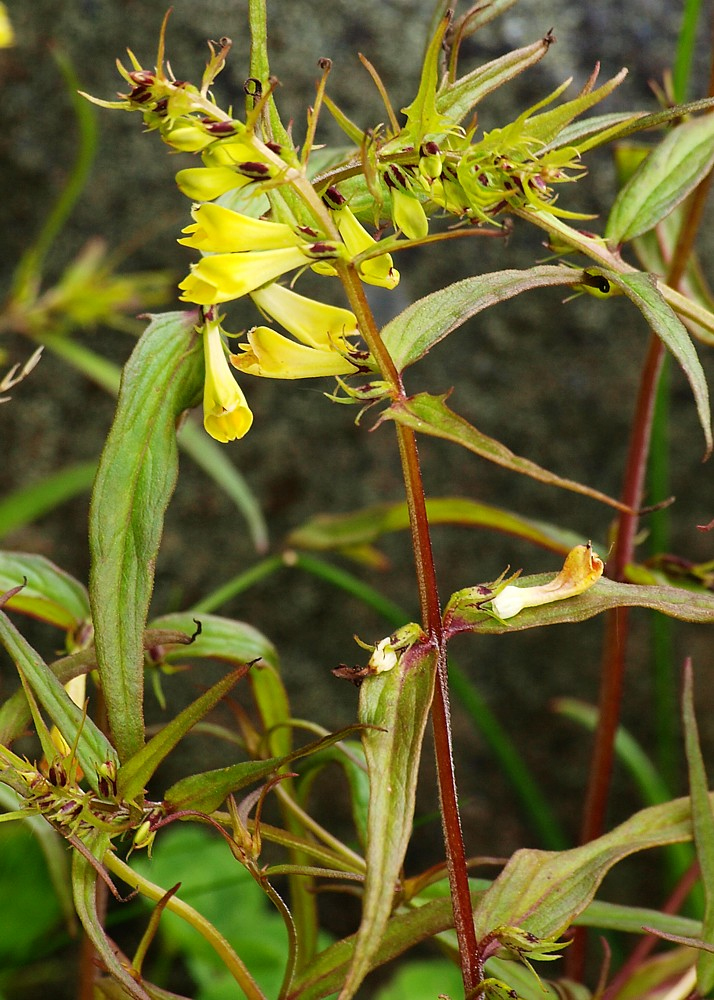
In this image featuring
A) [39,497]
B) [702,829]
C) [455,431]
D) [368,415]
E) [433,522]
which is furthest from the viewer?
[368,415]

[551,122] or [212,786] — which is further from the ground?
[551,122]

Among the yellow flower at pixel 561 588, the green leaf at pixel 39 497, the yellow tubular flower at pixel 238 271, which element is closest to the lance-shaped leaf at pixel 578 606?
the yellow flower at pixel 561 588

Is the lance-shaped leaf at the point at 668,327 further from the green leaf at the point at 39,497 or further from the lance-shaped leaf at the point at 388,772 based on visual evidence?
the green leaf at the point at 39,497

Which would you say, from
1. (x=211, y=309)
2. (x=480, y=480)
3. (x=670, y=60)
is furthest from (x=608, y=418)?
(x=211, y=309)

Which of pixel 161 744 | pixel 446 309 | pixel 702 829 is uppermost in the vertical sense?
pixel 446 309

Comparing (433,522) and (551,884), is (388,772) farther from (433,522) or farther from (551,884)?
(433,522)

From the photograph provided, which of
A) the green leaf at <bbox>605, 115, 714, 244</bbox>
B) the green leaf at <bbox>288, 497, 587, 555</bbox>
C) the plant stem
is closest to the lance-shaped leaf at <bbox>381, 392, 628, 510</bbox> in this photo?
the plant stem

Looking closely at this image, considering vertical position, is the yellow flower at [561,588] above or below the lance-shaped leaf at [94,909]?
above

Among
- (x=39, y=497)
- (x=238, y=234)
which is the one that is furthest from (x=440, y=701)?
(x=39, y=497)
